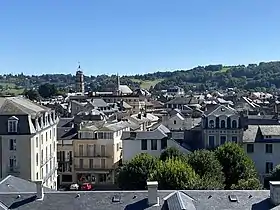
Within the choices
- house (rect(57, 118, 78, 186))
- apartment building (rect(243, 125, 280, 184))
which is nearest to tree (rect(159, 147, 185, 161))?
apartment building (rect(243, 125, 280, 184))

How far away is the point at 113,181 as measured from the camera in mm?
72125

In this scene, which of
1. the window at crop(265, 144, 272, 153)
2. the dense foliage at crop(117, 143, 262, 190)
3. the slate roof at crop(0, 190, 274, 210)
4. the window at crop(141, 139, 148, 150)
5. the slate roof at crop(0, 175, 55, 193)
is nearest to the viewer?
the slate roof at crop(0, 190, 274, 210)

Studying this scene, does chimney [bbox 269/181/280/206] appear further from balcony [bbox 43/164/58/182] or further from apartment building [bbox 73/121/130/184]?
apartment building [bbox 73/121/130/184]

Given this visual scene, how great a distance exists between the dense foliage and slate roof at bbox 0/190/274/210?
1125 centimetres

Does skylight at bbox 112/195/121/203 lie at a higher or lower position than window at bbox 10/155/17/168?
higher

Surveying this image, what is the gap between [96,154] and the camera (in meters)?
71.9

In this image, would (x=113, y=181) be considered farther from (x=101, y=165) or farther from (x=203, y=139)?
(x=203, y=139)

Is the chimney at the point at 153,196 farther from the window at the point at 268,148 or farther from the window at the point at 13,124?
the window at the point at 268,148

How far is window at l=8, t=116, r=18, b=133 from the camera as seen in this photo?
53.0 m

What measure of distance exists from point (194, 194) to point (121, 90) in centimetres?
15897

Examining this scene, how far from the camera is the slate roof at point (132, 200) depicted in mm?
29703

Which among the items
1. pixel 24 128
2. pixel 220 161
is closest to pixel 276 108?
pixel 220 161

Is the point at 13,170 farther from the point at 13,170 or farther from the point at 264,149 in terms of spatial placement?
the point at 264,149

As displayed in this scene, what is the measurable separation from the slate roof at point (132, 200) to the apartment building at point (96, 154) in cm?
3988
